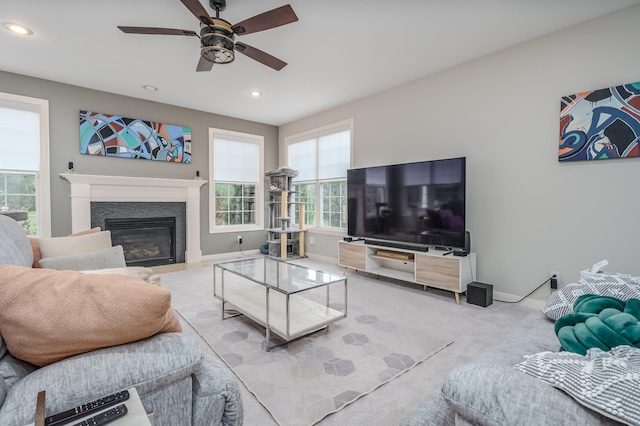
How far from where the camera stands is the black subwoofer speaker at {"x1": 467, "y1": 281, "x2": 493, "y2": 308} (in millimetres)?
2953

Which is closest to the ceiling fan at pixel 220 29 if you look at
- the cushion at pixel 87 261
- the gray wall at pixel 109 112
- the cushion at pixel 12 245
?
the cushion at pixel 12 245

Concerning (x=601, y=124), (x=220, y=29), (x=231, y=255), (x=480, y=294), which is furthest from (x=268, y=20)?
(x=231, y=255)

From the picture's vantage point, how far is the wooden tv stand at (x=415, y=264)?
3.07m

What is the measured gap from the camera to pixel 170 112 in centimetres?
481

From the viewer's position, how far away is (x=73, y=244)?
222 centimetres

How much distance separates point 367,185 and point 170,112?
3.47 metres

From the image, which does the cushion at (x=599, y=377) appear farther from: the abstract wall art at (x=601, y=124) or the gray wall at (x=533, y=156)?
the abstract wall art at (x=601, y=124)

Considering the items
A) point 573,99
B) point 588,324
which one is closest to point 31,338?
point 588,324

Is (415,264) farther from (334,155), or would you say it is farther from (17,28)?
(17,28)

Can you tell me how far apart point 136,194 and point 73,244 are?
248 cm

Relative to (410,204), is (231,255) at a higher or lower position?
lower

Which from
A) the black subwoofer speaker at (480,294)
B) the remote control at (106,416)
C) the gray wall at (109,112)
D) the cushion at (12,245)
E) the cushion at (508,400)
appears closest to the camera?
the remote control at (106,416)

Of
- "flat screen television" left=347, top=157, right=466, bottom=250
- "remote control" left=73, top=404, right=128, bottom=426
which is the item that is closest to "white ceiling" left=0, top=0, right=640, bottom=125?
"flat screen television" left=347, top=157, right=466, bottom=250

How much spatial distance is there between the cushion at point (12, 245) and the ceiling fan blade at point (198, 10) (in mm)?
1659
